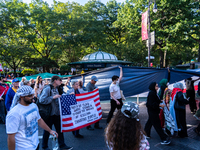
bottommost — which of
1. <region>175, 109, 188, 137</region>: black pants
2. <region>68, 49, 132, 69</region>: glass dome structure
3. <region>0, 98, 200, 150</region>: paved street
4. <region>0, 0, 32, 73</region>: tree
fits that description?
<region>0, 98, 200, 150</region>: paved street

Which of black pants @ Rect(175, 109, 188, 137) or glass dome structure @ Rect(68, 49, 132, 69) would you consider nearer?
black pants @ Rect(175, 109, 188, 137)

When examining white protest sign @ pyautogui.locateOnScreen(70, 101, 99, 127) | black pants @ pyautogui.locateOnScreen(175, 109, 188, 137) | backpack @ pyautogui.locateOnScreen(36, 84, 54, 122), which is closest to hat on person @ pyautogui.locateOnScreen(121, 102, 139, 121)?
backpack @ pyautogui.locateOnScreen(36, 84, 54, 122)

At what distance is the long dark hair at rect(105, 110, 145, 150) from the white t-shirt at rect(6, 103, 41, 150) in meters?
1.36

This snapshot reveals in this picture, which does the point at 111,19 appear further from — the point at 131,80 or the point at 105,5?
the point at 131,80

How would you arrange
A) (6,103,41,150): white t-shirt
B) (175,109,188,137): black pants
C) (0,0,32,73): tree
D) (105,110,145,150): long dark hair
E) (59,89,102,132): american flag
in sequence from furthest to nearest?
1. (0,0,32,73): tree
2. (175,109,188,137): black pants
3. (59,89,102,132): american flag
4. (6,103,41,150): white t-shirt
5. (105,110,145,150): long dark hair

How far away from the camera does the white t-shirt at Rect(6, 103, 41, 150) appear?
210 cm

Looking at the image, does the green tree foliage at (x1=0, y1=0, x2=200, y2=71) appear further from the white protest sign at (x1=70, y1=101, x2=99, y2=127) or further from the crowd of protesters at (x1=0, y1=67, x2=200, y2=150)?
the white protest sign at (x1=70, y1=101, x2=99, y2=127)

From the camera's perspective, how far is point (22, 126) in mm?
2205

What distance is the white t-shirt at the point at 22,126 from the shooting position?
2.10 metres

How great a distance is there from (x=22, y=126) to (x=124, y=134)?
156cm

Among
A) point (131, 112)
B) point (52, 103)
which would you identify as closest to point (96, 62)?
point (52, 103)

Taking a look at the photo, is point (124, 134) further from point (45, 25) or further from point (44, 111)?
point (45, 25)

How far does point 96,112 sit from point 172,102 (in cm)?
239

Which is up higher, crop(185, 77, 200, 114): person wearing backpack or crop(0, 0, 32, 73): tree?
crop(0, 0, 32, 73): tree
